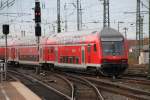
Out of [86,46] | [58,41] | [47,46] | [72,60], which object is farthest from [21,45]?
[86,46]

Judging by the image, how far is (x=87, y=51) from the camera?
31375mm

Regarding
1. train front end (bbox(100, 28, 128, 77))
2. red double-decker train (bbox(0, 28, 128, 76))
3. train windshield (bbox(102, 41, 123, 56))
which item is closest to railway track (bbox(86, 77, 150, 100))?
train front end (bbox(100, 28, 128, 77))

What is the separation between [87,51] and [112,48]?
221cm

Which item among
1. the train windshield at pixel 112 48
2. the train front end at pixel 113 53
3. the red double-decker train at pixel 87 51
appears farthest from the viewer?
the train windshield at pixel 112 48

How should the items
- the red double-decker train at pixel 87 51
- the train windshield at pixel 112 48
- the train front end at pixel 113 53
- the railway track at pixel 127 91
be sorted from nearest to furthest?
1. the railway track at pixel 127 91
2. the train front end at pixel 113 53
3. the red double-decker train at pixel 87 51
4. the train windshield at pixel 112 48

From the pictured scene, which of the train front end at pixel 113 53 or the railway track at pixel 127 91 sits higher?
the train front end at pixel 113 53

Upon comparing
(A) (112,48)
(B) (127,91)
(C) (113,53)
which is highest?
(A) (112,48)

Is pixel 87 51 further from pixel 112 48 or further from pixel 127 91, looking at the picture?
pixel 127 91

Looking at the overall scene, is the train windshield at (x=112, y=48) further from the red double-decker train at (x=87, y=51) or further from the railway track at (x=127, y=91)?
the railway track at (x=127, y=91)

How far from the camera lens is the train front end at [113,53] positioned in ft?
96.3

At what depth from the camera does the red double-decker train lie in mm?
29516

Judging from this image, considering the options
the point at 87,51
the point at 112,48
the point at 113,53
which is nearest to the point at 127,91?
the point at 113,53

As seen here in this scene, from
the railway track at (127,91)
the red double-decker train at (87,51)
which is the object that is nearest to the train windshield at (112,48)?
the red double-decker train at (87,51)

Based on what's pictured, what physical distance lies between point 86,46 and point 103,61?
9.03ft
